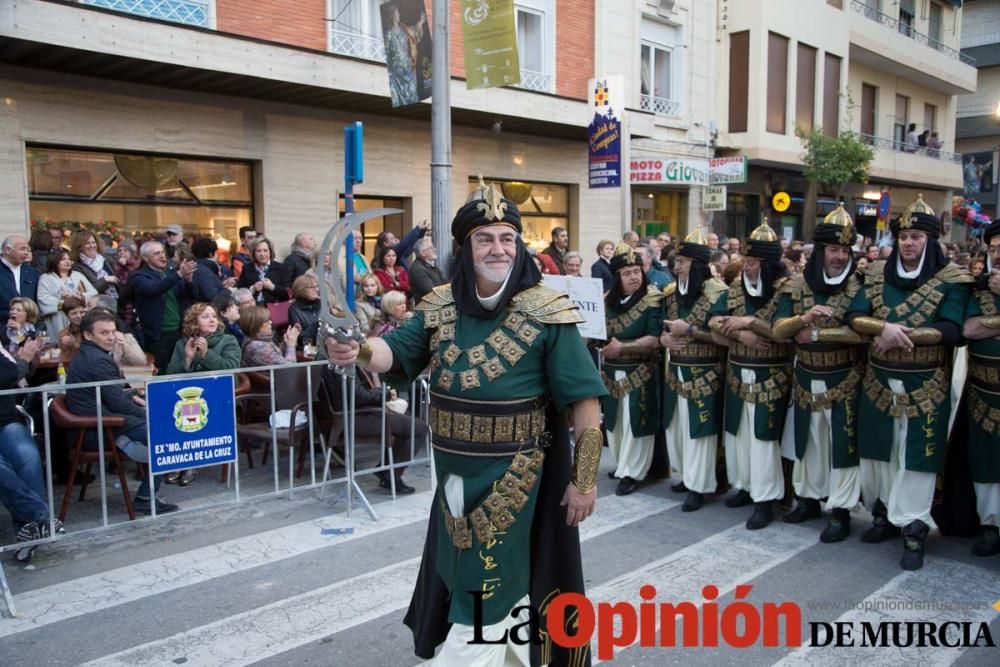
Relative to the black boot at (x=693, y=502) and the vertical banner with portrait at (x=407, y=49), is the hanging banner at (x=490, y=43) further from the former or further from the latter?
the black boot at (x=693, y=502)

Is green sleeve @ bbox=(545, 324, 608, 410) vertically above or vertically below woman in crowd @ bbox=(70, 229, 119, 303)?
below

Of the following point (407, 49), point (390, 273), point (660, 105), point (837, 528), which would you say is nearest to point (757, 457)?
point (837, 528)

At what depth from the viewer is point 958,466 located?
5.81 m

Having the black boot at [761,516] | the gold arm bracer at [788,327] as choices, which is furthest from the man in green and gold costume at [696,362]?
the gold arm bracer at [788,327]

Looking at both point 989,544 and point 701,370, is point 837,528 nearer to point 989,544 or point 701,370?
point 989,544

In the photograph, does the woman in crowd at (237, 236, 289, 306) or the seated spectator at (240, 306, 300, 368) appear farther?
the woman in crowd at (237, 236, 289, 306)

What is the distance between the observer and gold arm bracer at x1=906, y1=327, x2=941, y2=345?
5289 mm

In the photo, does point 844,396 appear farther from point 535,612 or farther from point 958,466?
point 535,612

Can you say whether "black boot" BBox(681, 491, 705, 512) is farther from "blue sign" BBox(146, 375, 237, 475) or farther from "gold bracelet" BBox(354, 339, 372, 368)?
"gold bracelet" BBox(354, 339, 372, 368)

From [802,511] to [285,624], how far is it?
3.91 metres

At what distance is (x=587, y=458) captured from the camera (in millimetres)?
3422

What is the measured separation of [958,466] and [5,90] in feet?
35.8

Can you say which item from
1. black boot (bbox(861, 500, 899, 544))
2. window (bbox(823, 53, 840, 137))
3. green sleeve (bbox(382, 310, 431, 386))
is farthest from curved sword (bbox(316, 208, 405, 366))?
window (bbox(823, 53, 840, 137))

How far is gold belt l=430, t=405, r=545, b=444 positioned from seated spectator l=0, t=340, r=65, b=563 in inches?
137
